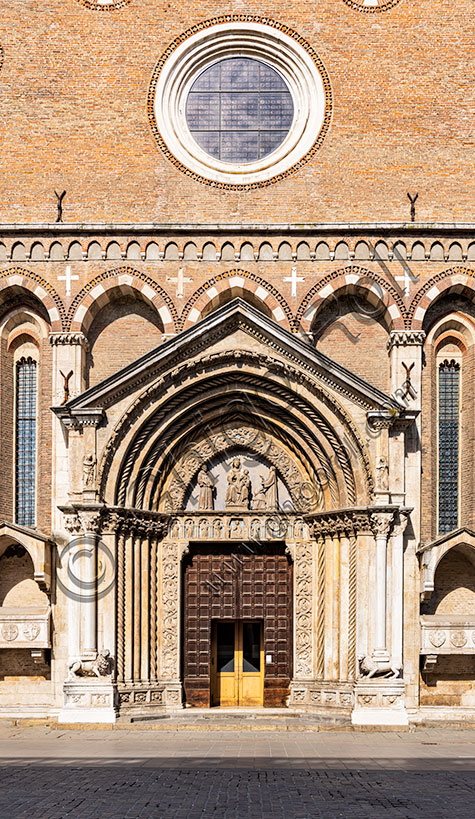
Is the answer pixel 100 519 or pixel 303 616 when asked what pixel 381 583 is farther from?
pixel 100 519

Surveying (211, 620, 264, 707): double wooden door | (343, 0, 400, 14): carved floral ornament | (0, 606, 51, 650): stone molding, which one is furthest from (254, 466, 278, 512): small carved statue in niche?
(343, 0, 400, 14): carved floral ornament

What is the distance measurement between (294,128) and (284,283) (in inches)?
147

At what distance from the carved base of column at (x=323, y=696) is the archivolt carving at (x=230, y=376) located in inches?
147

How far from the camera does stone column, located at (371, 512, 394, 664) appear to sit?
74.8 ft

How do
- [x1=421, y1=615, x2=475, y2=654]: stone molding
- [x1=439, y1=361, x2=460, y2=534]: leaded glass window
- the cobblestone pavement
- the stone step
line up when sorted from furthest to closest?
[x1=439, y1=361, x2=460, y2=534]: leaded glass window
[x1=421, y1=615, x2=475, y2=654]: stone molding
the stone step
the cobblestone pavement

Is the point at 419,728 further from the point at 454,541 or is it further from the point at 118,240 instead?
the point at 118,240

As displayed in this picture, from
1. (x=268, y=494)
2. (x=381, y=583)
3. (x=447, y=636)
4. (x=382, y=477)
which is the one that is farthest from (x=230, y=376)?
(x=447, y=636)

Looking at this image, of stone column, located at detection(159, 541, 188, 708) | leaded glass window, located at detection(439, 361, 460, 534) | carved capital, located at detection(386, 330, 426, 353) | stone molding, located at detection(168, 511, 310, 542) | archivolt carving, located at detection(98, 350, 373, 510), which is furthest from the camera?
leaded glass window, located at detection(439, 361, 460, 534)

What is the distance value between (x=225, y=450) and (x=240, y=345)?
2464mm

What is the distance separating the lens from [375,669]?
22672 mm

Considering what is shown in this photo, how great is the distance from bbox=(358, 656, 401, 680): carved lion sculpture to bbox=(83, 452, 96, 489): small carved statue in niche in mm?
6225

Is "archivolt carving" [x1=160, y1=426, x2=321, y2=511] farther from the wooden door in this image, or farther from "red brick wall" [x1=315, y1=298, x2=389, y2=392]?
"red brick wall" [x1=315, y1=298, x2=389, y2=392]

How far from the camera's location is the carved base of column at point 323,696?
76.2ft

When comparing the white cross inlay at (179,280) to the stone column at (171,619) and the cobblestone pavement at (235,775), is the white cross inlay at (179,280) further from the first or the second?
the cobblestone pavement at (235,775)
